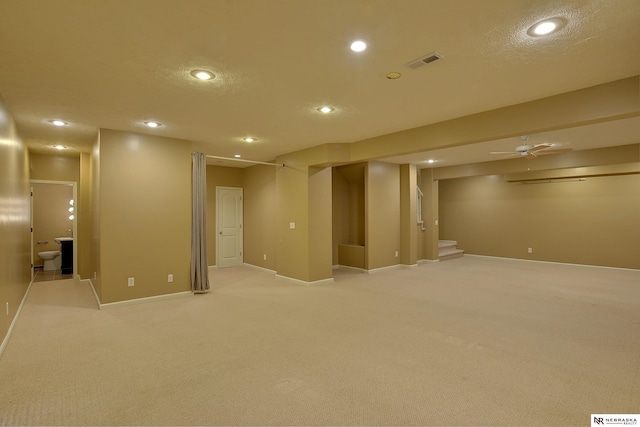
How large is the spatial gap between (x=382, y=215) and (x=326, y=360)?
5.32m

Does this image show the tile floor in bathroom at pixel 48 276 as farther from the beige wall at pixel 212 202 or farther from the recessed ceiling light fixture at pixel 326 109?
the recessed ceiling light fixture at pixel 326 109

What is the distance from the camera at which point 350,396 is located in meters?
2.54

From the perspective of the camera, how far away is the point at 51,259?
8180 mm

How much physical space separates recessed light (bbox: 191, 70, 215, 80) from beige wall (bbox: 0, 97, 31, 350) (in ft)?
7.50

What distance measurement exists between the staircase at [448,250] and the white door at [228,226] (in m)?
5.78

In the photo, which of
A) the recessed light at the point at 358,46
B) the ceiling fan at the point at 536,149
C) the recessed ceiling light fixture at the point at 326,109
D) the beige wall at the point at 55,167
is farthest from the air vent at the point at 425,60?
the beige wall at the point at 55,167

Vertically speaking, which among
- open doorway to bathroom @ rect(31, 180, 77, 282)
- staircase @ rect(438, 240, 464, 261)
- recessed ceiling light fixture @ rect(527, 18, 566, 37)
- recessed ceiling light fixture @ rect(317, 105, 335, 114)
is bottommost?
staircase @ rect(438, 240, 464, 261)

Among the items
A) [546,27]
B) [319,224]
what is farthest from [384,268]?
[546,27]

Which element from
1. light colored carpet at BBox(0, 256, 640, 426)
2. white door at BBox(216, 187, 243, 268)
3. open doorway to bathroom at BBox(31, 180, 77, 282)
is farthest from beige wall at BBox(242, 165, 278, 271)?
open doorway to bathroom at BBox(31, 180, 77, 282)

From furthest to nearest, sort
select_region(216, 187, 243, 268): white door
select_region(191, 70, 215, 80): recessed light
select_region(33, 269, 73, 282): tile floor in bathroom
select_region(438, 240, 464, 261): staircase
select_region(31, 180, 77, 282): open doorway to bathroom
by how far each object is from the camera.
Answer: select_region(438, 240, 464, 261): staircase
select_region(216, 187, 243, 268): white door
select_region(31, 180, 77, 282): open doorway to bathroom
select_region(33, 269, 73, 282): tile floor in bathroom
select_region(191, 70, 215, 80): recessed light

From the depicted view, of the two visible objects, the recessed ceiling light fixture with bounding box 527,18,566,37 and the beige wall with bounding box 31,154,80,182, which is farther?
the beige wall with bounding box 31,154,80,182

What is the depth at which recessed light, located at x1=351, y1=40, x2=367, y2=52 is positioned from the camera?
7.92 ft

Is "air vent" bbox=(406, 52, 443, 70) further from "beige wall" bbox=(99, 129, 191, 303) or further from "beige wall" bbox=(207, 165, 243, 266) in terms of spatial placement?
"beige wall" bbox=(207, 165, 243, 266)

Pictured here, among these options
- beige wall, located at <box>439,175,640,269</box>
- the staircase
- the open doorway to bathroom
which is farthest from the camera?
the staircase
